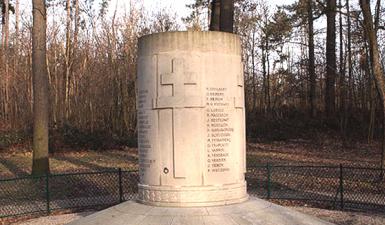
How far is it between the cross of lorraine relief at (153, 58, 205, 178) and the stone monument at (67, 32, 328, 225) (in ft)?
0.05

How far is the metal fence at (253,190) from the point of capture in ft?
42.0

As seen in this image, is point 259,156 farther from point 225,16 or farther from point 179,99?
point 179,99

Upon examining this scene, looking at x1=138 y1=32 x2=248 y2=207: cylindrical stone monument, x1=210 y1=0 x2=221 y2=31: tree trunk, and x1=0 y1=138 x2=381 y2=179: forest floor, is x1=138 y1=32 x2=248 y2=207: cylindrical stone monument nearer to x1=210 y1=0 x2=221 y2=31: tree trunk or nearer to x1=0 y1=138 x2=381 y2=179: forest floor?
x1=210 y1=0 x2=221 y2=31: tree trunk

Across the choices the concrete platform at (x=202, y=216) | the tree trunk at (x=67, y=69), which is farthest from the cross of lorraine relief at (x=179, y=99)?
the tree trunk at (x=67, y=69)

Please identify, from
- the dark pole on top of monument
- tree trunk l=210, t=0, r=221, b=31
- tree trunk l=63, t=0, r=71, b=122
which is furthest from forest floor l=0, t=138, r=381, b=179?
the dark pole on top of monument

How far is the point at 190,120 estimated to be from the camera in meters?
7.39

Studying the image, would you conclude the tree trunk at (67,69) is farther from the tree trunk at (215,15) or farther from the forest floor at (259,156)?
the tree trunk at (215,15)

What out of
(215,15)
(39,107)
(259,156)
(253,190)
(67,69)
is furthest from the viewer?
(67,69)

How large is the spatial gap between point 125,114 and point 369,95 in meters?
16.2

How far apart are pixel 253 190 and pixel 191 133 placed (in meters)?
8.01

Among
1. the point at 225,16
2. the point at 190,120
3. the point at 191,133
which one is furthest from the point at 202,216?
the point at 225,16

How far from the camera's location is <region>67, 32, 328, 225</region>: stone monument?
738cm

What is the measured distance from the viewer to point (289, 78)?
38.6m

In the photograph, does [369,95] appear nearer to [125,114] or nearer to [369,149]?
[369,149]
